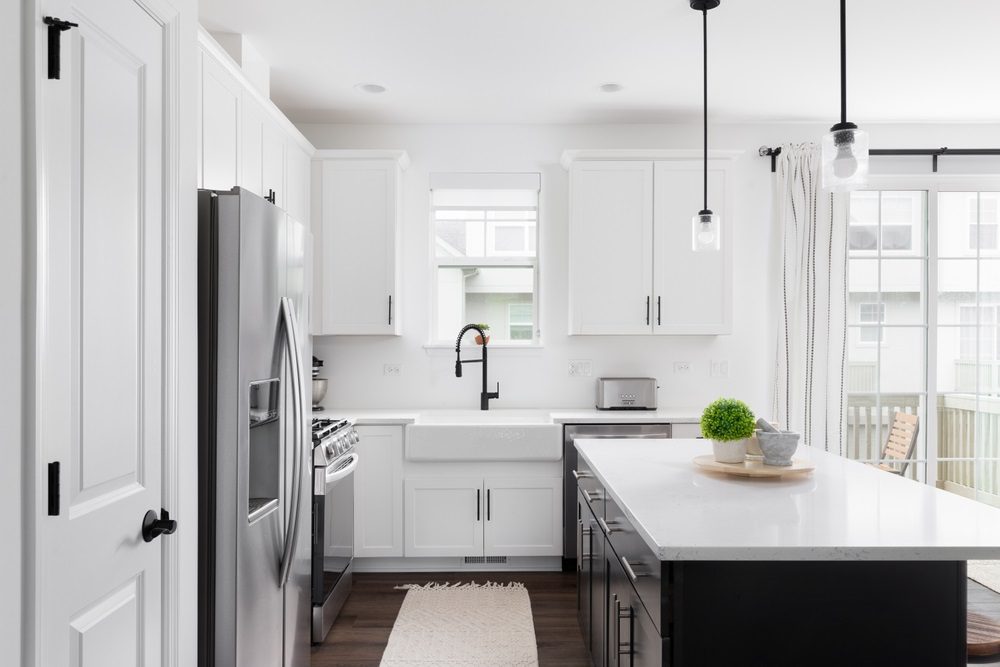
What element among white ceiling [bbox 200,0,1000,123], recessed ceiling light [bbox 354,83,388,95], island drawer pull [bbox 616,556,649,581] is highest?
white ceiling [bbox 200,0,1000,123]

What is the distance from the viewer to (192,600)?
183cm

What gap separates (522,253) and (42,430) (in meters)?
3.63

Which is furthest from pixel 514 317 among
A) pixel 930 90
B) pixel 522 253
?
pixel 930 90

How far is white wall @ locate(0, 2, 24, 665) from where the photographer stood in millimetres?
1152

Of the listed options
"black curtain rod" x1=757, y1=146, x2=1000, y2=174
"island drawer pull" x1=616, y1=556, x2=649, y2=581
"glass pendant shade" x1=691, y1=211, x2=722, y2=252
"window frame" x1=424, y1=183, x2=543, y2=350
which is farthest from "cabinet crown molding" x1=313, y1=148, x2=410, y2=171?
"island drawer pull" x1=616, y1=556, x2=649, y2=581

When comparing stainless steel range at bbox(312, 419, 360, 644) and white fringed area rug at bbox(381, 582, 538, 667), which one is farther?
stainless steel range at bbox(312, 419, 360, 644)

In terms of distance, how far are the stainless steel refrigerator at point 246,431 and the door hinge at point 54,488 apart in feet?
2.00

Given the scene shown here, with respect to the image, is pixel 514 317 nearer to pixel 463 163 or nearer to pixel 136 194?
pixel 463 163

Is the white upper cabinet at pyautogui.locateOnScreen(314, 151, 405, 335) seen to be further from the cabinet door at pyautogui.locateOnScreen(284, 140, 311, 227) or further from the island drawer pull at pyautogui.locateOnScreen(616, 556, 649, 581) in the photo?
the island drawer pull at pyautogui.locateOnScreen(616, 556, 649, 581)

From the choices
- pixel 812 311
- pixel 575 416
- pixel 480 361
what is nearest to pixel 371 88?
pixel 480 361

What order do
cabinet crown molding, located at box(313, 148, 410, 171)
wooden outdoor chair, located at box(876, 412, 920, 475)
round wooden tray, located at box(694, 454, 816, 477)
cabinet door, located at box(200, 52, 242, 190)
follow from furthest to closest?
cabinet crown molding, located at box(313, 148, 410, 171) < wooden outdoor chair, located at box(876, 412, 920, 475) < cabinet door, located at box(200, 52, 242, 190) < round wooden tray, located at box(694, 454, 816, 477)

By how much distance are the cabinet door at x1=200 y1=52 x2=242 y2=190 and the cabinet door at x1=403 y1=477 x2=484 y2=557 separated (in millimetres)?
1975

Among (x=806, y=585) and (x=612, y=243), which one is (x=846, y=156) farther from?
(x=612, y=243)

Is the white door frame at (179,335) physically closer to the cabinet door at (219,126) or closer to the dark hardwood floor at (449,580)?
the cabinet door at (219,126)
